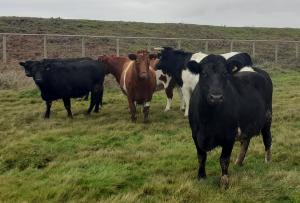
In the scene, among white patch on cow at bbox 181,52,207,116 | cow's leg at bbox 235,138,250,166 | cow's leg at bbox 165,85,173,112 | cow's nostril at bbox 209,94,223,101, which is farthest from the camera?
cow's leg at bbox 165,85,173,112

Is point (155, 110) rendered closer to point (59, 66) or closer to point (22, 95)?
point (59, 66)

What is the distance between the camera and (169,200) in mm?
6258

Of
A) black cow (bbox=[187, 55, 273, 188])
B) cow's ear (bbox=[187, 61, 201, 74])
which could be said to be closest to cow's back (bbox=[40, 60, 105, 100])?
black cow (bbox=[187, 55, 273, 188])

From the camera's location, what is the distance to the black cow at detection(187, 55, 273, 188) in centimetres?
665

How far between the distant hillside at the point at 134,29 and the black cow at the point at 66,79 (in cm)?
1921

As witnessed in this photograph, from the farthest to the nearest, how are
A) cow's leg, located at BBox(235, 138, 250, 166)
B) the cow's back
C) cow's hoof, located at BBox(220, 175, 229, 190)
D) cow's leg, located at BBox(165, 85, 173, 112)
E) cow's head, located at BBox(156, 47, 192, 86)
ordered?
cow's leg, located at BBox(165, 85, 173, 112) < cow's head, located at BBox(156, 47, 192, 86) < the cow's back < cow's leg, located at BBox(235, 138, 250, 166) < cow's hoof, located at BBox(220, 175, 229, 190)

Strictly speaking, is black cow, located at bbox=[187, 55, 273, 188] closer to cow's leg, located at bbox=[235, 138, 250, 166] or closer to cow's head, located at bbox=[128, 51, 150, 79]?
cow's leg, located at bbox=[235, 138, 250, 166]

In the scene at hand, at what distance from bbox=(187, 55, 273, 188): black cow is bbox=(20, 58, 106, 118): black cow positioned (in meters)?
6.45

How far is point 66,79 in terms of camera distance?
13.3 meters

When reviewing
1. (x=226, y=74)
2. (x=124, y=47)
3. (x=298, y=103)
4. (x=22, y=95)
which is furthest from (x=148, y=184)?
(x=124, y=47)

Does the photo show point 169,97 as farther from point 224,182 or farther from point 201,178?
point 224,182

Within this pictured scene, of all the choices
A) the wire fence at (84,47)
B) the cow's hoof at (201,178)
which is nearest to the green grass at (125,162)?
the cow's hoof at (201,178)

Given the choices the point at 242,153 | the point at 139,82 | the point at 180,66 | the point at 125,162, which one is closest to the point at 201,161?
the point at 242,153

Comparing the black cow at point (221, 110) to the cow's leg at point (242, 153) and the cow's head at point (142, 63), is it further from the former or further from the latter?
the cow's head at point (142, 63)
